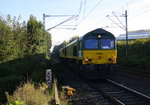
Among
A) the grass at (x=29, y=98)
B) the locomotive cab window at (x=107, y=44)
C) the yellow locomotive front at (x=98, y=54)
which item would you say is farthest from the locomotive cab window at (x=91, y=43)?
the grass at (x=29, y=98)

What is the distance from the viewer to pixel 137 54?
104ft

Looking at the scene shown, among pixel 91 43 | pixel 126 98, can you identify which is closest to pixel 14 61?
pixel 91 43

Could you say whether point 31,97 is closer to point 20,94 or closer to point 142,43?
point 20,94

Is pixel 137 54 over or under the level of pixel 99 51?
under

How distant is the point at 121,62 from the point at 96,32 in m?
15.6

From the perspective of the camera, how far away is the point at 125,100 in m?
9.54

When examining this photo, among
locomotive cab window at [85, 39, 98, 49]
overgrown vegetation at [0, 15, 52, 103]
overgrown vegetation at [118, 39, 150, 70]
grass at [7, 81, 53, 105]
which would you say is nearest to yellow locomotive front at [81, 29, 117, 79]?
locomotive cab window at [85, 39, 98, 49]

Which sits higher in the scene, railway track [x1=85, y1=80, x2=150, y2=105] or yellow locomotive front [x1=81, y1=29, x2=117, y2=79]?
yellow locomotive front [x1=81, y1=29, x2=117, y2=79]

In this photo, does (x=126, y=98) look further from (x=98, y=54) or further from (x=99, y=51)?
(x=99, y=51)

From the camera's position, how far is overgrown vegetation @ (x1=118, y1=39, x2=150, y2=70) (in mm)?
23759

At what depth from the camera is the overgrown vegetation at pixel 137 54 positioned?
23.8 meters

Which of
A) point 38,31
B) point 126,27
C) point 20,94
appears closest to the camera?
point 20,94

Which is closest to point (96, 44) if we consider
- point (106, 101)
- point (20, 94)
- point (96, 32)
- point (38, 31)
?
point (96, 32)

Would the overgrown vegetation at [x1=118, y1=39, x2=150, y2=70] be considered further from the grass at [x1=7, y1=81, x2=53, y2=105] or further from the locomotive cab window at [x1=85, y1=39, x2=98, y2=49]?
the grass at [x1=7, y1=81, x2=53, y2=105]
